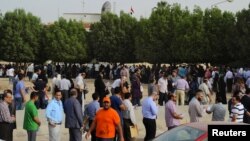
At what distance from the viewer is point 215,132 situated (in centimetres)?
819

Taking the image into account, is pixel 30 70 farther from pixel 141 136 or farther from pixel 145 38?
pixel 141 136

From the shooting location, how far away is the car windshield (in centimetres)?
923

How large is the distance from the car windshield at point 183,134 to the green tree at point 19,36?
56528mm

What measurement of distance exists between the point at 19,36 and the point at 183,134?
2288 inches

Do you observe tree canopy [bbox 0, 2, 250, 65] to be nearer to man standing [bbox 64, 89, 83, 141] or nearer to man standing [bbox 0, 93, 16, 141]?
man standing [bbox 64, 89, 83, 141]

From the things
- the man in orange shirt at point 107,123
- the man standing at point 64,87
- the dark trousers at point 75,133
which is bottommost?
the dark trousers at point 75,133

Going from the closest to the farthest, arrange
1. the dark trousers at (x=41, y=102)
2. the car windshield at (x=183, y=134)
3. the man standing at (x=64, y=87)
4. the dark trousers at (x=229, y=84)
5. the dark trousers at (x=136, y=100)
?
the car windshield at (x=183, y=134) < the man standing at (x=64, y=87) < the dark trousers at (x=41, y=102) < the dark trousers at (x=136, y=100) < the dark trousers at (x=229, y=84)

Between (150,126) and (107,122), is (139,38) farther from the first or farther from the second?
(107,122)

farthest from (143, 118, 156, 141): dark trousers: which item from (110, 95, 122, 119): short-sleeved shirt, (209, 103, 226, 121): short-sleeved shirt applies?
(209, 103, 226, 121): short-sleeved shirt

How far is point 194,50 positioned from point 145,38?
274 inches

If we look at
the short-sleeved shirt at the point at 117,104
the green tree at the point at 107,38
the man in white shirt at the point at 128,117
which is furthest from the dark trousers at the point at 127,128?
the green tree at the point at 107,38

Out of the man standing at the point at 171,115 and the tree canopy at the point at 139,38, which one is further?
the tree canopy at the point at 139,38

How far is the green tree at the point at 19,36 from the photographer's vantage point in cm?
6506

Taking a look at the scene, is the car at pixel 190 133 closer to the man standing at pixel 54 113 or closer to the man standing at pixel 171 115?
the man standing at pixel 54 113
